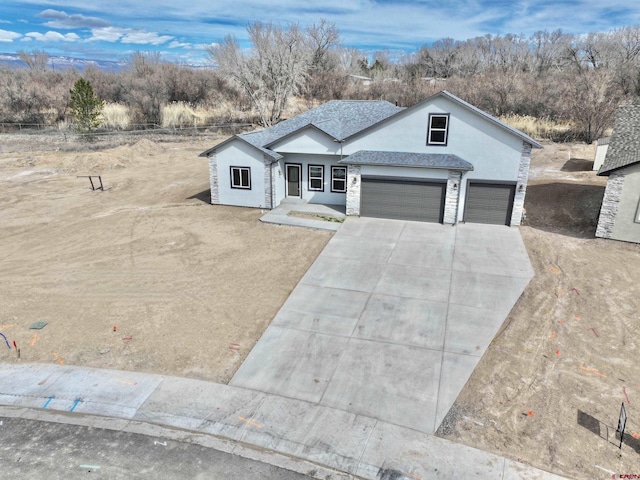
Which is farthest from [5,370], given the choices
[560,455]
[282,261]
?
[560,455]

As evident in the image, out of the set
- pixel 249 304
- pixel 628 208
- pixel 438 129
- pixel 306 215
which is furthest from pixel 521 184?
pixel 249 304

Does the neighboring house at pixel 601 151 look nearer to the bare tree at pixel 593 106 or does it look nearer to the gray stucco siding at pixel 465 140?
the bare tree at pixel 593 106

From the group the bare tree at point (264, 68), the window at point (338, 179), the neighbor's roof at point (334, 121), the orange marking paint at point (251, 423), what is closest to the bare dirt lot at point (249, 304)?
the orange marking paint at point (251, 423)

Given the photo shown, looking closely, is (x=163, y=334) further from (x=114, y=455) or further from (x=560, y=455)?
(x=560, y=455)

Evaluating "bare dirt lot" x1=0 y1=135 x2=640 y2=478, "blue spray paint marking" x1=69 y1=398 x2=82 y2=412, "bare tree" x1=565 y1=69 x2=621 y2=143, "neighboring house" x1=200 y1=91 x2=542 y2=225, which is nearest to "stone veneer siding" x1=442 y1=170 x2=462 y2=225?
"neighboring house" x1=200 y1=91 x2=542 y2=225

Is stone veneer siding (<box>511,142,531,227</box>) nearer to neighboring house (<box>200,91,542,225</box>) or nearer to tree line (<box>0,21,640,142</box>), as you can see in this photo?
neighboring house (<box>200,91,542,225</box>)

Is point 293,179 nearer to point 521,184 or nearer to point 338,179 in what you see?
point 338,179
